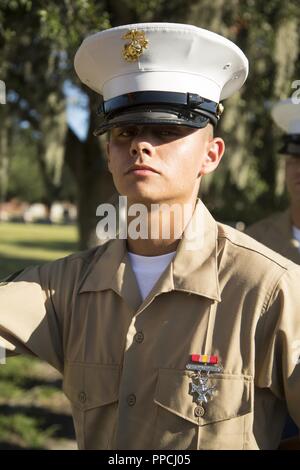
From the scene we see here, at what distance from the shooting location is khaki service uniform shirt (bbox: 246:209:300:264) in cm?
296

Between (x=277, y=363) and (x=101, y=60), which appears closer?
(x=277, y=363)

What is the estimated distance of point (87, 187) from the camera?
537 centimetres

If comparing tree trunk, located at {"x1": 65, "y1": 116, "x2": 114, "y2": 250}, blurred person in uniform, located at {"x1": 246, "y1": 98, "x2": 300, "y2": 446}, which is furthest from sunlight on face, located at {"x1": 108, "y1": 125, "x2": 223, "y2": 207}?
tree trunk, located at {"x1": 65, "y1": 116, "x2": 114, "y2": 250}

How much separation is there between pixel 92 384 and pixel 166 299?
1.17 ft

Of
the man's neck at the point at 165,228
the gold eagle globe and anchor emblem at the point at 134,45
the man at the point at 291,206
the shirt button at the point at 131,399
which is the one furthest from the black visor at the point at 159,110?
the man at the point at 291,206

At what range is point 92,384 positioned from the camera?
6.06 feet

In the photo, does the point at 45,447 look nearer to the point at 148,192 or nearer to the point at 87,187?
the point at 87,187

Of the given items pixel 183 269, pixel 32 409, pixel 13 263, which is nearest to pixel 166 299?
pixel 183 269

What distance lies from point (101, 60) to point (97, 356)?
3.09 ft

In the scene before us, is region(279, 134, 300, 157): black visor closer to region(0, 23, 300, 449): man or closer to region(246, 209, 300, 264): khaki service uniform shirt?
region(246, 209, 300, 264): khaki service uniform shirt

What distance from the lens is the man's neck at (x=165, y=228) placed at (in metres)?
1.85

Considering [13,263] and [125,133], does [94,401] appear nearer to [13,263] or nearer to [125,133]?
[125,133]

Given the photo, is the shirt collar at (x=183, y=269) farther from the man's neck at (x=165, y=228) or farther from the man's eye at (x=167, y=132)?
the man's eye at (x=167, y=132)
